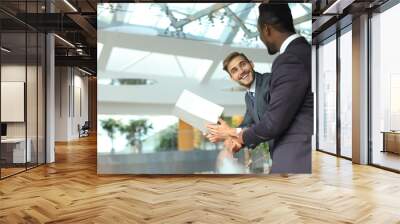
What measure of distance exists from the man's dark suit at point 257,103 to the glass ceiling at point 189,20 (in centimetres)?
54

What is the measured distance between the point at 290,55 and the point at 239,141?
1.55m

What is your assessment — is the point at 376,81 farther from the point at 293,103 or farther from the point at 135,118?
the point at 135,118

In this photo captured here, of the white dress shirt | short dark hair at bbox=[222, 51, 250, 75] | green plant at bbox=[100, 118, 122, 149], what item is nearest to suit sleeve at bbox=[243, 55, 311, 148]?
the white dress shirt

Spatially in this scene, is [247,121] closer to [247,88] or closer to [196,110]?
[247,88]

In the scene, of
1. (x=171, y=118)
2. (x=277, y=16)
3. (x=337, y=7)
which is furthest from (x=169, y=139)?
(x=337, y=7)

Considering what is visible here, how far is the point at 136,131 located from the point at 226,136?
1437 millimetres

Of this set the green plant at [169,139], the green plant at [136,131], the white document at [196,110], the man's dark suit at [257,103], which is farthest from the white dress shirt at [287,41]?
the green plant at [136,131]

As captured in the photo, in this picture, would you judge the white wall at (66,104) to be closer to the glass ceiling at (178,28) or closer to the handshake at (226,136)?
the glass ceiling at (178,28)

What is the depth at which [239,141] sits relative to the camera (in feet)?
20.6

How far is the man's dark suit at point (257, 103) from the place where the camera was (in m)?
6.21

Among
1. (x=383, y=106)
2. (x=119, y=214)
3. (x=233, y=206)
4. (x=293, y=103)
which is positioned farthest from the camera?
(x=383, y=106)

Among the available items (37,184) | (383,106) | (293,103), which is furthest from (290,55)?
(37,184)

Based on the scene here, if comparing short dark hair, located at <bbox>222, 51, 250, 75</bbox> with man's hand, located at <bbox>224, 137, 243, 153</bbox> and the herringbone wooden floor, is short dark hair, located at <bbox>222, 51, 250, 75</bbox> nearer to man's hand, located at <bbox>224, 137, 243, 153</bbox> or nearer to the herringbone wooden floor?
man's hand, located at <bbox>224, 137, 243, 153</bbox>

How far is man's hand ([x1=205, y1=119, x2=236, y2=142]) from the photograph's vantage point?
249 inches
